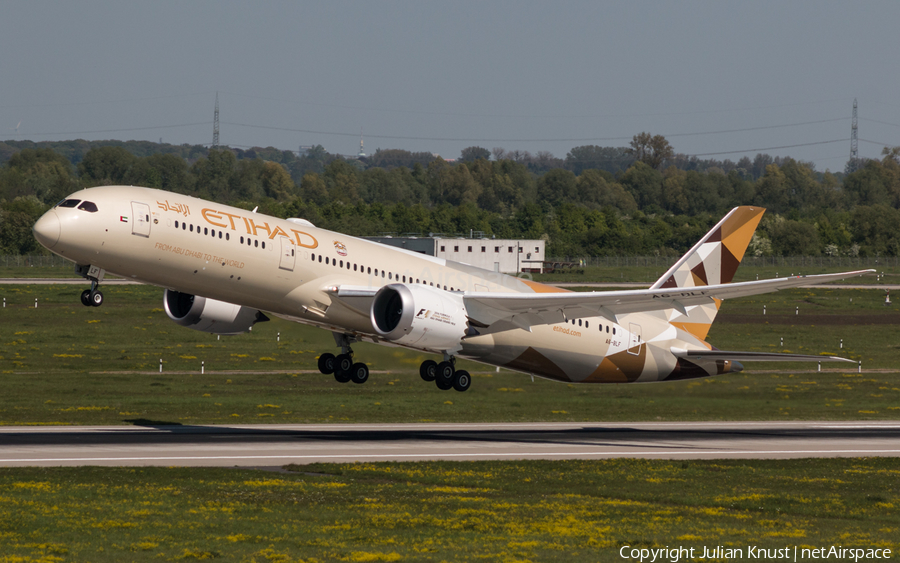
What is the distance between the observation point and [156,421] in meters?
55.8

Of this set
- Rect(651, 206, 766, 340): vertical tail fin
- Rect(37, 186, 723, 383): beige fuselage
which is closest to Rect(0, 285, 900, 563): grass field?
Rect(37, 186, 723, 383): beige fuselage

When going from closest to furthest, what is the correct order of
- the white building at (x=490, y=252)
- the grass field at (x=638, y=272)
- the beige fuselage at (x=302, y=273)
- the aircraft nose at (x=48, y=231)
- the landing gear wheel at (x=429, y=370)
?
the aircraft nose at (x=48, y=231) → the beige fuselage at (x=302, y=273) → the landing gear wheel at (x=429, y=370) → the white building at (x=490, y=252) → the grass field at (x=638, y=272)

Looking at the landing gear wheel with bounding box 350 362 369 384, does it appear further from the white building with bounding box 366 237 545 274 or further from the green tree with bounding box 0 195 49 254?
the green tree with bounding box 0 195 49 254

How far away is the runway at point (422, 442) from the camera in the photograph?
43500 mm

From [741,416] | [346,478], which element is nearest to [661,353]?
[741,416]

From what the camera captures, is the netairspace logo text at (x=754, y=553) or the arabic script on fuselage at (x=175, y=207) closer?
the netairspace logo text at (x=754, y=553)

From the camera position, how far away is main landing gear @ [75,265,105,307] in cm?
3764

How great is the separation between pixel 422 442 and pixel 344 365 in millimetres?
5331

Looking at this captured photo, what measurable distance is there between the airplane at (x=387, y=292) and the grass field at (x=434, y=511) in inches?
257

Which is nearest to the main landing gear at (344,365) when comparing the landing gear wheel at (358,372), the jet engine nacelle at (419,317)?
the landing gear wheel at (358,372)

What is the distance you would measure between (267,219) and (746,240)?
27351 millimetres

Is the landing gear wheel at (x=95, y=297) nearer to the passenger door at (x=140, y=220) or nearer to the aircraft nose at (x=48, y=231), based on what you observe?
the aircraft nose at (x=48, y=231)

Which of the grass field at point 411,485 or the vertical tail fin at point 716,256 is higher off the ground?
the vertical tail fin at point 716,256

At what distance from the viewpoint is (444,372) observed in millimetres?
46562
